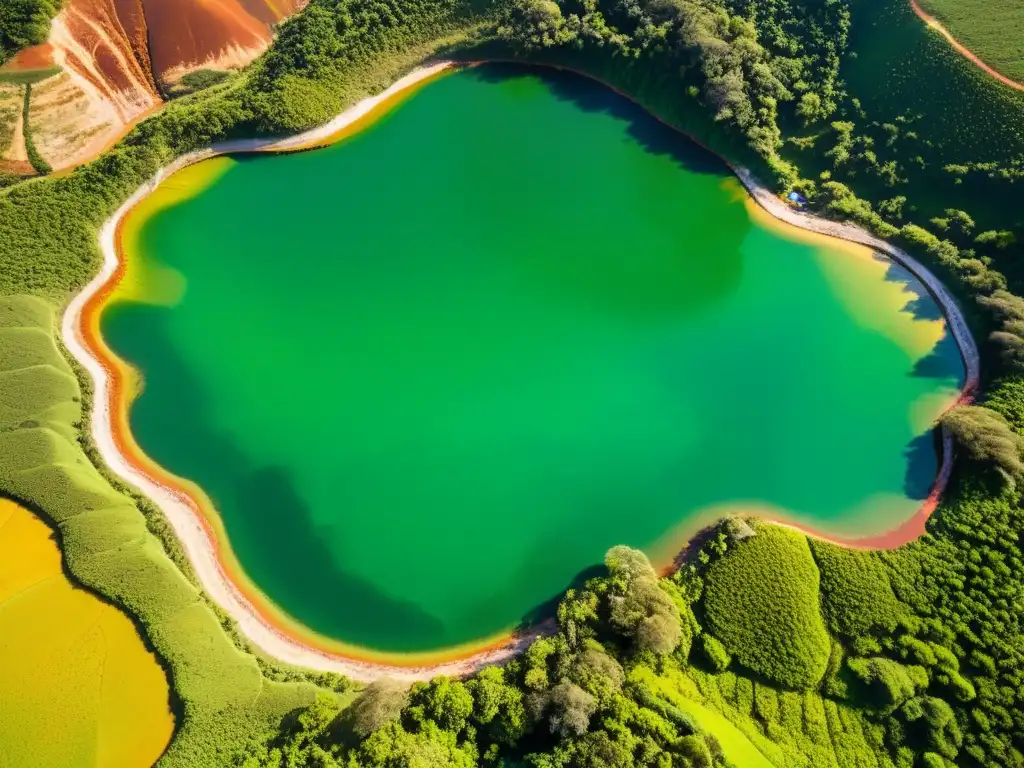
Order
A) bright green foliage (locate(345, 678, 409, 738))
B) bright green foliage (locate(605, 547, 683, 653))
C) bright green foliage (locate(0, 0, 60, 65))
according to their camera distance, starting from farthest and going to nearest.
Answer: bright green foliage (locate(0, 0, 60, 65)), bright green foliage (locate(605, 547, 683, 653)), bright green foliage (locate(345, 678, 409, 738))

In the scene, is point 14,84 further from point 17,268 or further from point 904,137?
point 904,137

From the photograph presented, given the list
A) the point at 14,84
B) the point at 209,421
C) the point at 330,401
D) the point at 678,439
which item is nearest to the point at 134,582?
the point at 209,421

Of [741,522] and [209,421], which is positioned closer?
[741,522]

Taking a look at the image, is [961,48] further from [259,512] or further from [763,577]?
[259,512]

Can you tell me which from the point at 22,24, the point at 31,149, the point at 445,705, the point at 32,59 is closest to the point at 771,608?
the point at 445,705

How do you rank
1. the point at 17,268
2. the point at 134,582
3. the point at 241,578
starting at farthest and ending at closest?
the point at 17,268
the point at 241,578
the point at 134,582

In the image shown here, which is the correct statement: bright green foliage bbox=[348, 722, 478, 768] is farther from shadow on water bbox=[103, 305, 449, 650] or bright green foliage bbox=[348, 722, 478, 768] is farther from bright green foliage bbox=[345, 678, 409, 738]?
shadow on water bbox=[103, 305, 449, 650]

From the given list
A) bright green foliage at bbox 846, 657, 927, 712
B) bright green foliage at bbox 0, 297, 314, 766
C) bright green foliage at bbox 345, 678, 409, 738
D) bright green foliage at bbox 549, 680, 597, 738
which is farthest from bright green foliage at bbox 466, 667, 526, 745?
bright green foliage at bbox 846, 657, 927, 712
